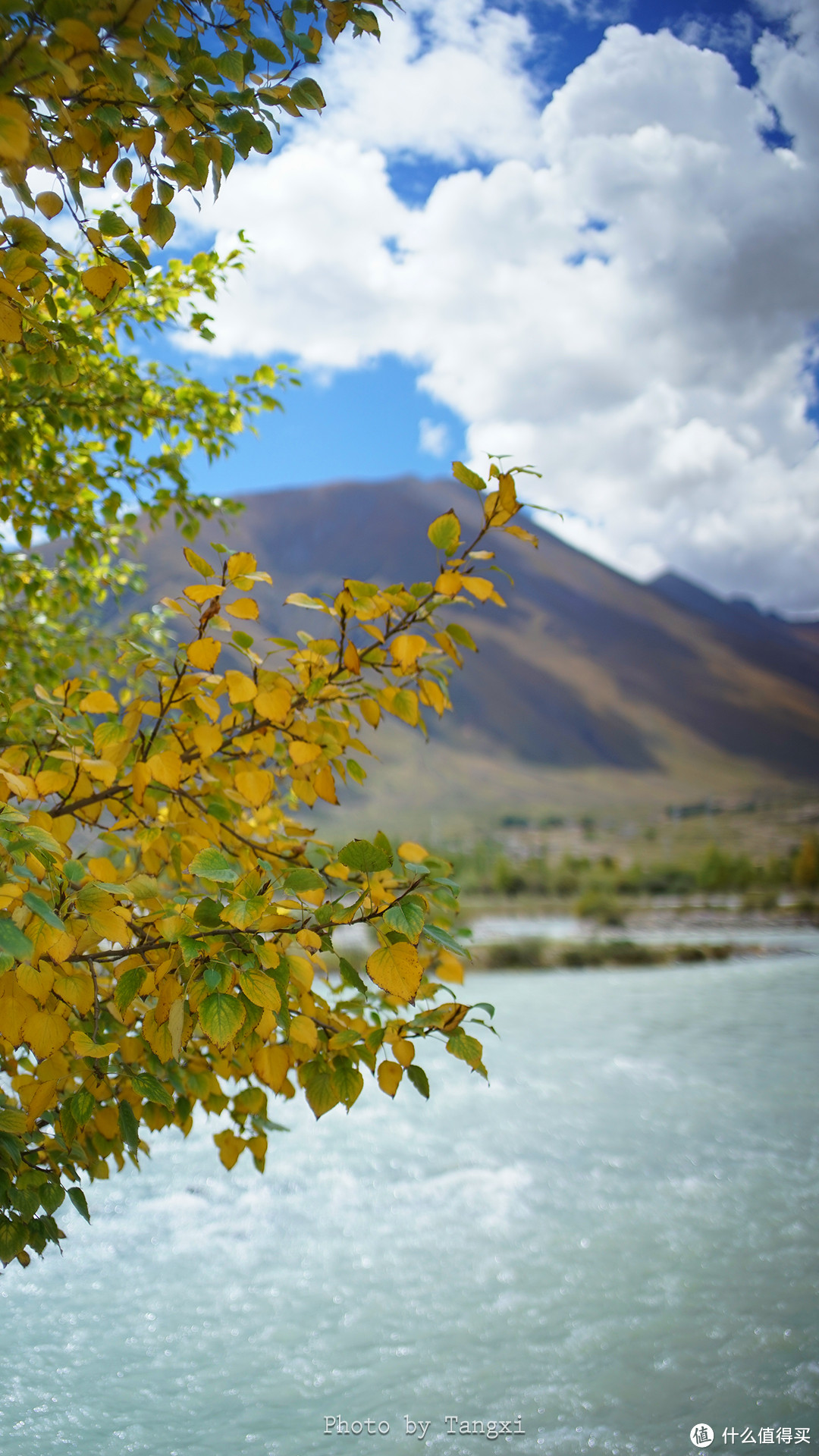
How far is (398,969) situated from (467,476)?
0.76 meters

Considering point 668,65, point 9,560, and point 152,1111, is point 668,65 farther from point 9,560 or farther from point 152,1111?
point 152,1111

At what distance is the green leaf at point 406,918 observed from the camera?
113 centimetres

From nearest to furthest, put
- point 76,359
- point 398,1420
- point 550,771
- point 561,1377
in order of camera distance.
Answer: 1. point 76,359
2. point 398,1420
3. point 561,1377
4. point 550,771

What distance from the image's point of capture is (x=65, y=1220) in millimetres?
5004

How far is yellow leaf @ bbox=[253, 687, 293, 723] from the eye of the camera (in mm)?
1510

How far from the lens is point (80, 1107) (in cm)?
130

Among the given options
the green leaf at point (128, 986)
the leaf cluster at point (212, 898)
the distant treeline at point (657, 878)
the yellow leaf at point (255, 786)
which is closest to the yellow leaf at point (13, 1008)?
the leaf cluster at point (212, 898)

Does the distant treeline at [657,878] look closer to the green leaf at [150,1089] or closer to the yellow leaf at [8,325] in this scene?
the green leaf at [150,1089]

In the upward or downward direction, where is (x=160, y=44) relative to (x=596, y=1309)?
upward

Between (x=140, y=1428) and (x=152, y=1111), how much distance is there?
2106mm

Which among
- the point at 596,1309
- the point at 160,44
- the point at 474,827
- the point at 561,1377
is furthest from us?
the point at 474,827

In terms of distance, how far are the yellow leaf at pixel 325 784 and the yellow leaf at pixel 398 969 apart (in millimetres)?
433

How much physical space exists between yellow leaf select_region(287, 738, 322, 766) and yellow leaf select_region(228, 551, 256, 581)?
32 cm

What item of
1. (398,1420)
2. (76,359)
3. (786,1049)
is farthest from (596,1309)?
(786,1049)
